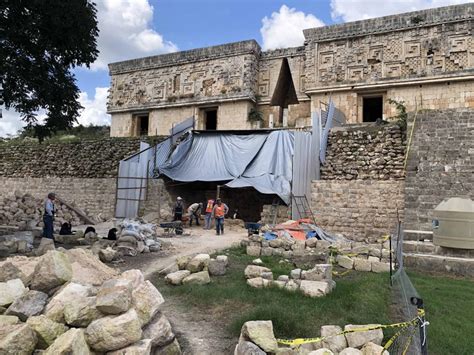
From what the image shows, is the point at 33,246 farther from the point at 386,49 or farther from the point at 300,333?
the point at 386,49

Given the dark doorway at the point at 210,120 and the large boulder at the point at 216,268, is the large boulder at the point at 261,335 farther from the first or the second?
the dark doorway at the point at 210,120

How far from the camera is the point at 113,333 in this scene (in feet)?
10.6

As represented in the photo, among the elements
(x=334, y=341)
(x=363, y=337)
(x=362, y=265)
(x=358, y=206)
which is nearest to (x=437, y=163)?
(x=358, y=206)

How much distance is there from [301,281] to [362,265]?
2.20 m

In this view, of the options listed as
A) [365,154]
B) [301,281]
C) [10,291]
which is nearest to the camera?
[10,291]

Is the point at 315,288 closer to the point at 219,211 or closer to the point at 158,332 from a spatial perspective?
the point at 158,332

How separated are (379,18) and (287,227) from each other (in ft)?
41.1

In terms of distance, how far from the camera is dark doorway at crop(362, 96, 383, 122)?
60.5 feet

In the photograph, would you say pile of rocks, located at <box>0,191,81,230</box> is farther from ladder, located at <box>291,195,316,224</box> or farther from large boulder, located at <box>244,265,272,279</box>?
large boulder, located at <box>244,265,272,279</box>

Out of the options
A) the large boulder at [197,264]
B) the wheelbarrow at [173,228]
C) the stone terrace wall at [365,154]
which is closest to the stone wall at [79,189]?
the wheelbarrow at [173,228]

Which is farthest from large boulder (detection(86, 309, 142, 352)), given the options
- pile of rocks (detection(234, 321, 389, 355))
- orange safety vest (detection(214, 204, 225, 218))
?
orange safety vest (detection(214, 204, 225, 218))

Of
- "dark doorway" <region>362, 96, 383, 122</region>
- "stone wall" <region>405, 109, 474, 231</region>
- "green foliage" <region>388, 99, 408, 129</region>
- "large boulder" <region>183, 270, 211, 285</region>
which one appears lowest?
"large boulder" <region>183, 270, 211, 285</region>

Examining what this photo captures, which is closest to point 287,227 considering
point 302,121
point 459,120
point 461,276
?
point 461,276

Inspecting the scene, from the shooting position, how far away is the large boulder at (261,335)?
3445 mm
